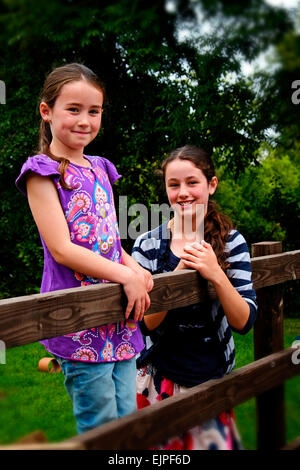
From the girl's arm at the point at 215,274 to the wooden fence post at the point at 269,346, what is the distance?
2.15 ft

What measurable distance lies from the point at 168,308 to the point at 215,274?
0.76 ft

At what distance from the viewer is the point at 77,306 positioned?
134 cm

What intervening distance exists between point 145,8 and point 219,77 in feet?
20.6

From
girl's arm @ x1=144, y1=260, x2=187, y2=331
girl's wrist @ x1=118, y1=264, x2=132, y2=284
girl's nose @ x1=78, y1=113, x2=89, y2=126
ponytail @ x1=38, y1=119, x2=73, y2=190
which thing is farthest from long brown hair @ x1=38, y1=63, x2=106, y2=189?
girl's arm @ x1=144, y1=260, x2=187, y2=331

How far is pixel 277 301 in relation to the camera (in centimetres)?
Result: 254

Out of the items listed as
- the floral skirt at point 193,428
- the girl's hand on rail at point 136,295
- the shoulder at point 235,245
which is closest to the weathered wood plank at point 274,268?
the shoulder at point 235,245

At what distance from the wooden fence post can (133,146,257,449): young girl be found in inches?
18.6

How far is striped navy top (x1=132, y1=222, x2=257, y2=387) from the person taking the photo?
77.6 inches

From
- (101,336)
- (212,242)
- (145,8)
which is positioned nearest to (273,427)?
(212,242)

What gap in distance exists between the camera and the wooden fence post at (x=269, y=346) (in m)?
2.45

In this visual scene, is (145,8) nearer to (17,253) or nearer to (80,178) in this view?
(80,178)

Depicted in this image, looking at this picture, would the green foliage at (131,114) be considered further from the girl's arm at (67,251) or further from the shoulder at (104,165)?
the girl's arm at (67,251)

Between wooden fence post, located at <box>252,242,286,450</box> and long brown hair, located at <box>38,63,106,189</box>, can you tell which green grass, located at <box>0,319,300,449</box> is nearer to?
wooden fence post, located at <box>252,242,286,450</box>

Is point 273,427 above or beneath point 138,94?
beneath
